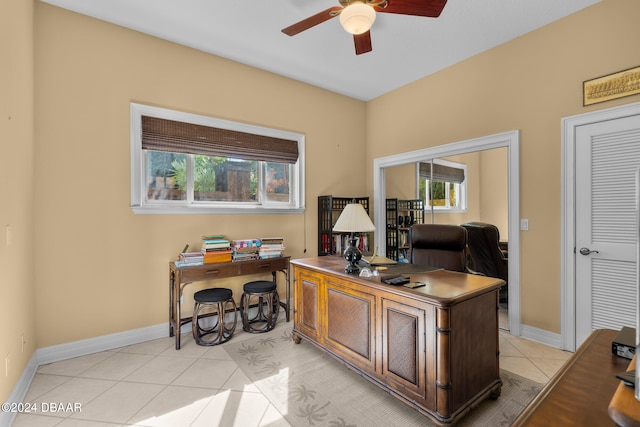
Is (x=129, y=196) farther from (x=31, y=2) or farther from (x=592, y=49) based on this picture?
(x=592, y=49)

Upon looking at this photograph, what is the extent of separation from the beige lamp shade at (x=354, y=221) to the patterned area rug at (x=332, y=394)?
1.14 m

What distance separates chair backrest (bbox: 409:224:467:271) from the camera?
8.66ft

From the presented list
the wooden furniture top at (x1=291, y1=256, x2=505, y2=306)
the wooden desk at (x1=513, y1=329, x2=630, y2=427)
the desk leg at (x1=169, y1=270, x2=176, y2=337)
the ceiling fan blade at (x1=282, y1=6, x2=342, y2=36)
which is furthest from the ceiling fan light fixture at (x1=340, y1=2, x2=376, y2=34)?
the desk leg at (x1=169, y1=270, x2=176, y2=337)

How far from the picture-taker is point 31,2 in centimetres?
237

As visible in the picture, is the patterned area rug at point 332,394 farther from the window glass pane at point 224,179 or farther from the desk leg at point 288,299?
the window glass pane at point 224,179

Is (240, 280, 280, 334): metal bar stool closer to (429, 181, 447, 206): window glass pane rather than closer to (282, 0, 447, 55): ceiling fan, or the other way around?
(429, 181, 447, 206): window glass pane

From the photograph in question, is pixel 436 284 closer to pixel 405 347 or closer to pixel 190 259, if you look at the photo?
pixel 405 347

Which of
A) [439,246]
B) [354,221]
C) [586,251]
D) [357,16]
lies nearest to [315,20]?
[357,16]

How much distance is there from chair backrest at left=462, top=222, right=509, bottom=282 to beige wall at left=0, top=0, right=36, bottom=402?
3.91 meters

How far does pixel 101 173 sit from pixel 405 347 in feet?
9.72

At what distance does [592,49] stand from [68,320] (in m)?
5.14

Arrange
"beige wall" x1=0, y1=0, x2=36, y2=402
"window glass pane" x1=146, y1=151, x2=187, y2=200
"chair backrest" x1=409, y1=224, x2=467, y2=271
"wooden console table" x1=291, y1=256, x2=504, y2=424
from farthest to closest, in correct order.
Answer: "window glass pane" x1=146, y1=151, x2=187, y2=200
"chair backrest" x1=409, y1=224, x2=467, y2=271
"beige wall" x1=0, y1=0, x2=36, y2=402
"wooden console table" x1=291, y1=256, x2=504, y2=424

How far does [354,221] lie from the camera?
2352 millimetres

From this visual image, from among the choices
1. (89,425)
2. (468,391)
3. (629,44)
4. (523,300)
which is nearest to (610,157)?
(629,44)
